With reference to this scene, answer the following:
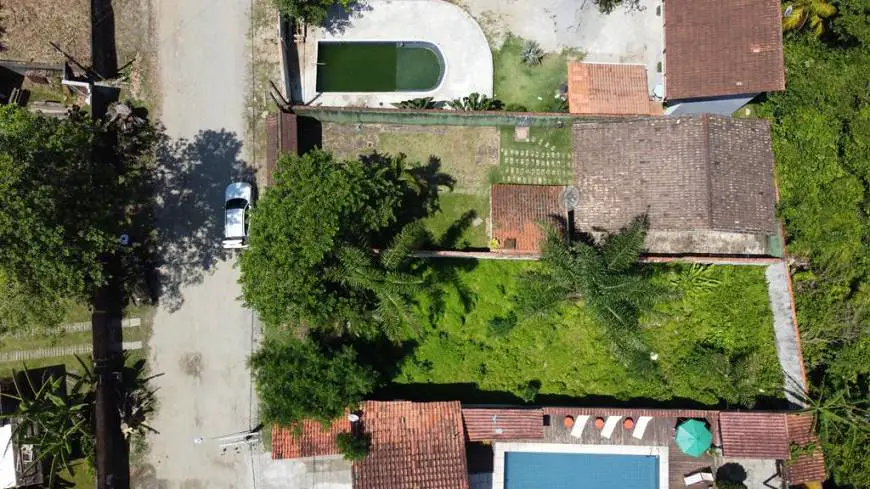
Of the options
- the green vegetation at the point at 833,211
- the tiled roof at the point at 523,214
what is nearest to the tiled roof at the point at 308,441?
the tiled roof at the point at 523,214

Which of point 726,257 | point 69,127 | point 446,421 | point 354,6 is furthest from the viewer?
point 354,6

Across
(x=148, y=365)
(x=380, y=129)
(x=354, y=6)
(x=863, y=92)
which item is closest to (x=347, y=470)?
(x=148, y=365)

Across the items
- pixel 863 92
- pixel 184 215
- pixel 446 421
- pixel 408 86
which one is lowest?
pixel 446 421

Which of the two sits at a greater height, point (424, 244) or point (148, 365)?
point (424, 244)

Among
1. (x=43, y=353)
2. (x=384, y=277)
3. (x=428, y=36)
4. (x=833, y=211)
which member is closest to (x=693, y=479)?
(x=833, y=211)

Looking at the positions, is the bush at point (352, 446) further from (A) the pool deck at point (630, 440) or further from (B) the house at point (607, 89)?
(B) the house at point (607, 89)

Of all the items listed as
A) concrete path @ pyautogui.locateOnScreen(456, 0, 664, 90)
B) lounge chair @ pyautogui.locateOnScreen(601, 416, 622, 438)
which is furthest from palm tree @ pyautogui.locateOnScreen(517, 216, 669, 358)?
concrete path @ pyautogui.locateOnScreen(456, 0, 664, 90)

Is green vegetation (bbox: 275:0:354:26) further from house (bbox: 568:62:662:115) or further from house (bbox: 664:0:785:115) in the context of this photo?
house (bbox: 664:0:785:115)

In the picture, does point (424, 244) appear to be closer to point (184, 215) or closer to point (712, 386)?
point (184, 215)
